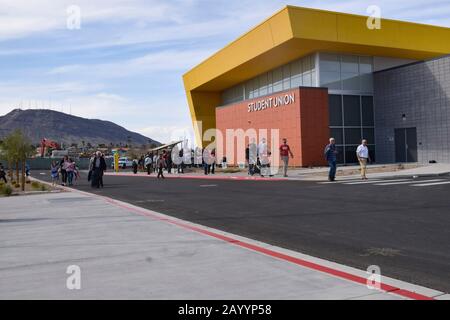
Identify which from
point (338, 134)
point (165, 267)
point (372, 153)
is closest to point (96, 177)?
point (338, 134)

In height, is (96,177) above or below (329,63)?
below

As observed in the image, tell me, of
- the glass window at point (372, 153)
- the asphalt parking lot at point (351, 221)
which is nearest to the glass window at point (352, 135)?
the glass window at point (372, 153)

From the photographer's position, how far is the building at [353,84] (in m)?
29.0

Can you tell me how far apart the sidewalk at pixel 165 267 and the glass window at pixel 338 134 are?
2415 cm

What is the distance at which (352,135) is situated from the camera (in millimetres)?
32438

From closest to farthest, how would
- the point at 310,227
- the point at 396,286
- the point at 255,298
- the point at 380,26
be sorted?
the point at 255,298 < the point at 396,286 < the point at 310,227 < the point at 380,26

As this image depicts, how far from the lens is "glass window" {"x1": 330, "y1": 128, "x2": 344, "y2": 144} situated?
104 ft

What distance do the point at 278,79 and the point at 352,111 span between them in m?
7.61

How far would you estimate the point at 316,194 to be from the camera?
14.3m

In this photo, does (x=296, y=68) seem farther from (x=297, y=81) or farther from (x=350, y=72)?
(x=350, y=72)

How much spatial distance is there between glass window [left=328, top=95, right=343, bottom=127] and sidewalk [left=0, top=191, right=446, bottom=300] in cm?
2422
